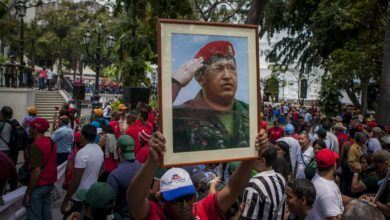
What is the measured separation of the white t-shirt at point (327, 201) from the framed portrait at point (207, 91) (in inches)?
74.7

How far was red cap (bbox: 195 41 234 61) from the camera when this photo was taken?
292 cm

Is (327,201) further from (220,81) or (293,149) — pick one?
(293,149)

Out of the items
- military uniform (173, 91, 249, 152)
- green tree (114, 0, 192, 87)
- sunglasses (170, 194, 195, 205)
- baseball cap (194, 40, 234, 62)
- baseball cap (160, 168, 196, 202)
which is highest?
green tree (114, 0, 192, 87)

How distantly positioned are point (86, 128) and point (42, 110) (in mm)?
22057

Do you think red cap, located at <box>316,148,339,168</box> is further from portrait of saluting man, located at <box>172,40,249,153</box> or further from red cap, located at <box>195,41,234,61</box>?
red cap, located at <box>195,41,234,61</box>

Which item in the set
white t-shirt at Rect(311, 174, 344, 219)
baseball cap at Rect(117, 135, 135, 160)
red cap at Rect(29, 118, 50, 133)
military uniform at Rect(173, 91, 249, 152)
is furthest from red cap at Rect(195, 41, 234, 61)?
red cap at Rect(29, 118, 50, 133)

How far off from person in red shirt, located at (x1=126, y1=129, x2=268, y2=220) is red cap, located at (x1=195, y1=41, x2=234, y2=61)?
1.93ft

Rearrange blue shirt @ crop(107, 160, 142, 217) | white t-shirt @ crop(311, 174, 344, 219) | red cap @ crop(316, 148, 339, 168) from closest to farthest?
1. white t-shirt @ crop(311, 174, 344, 219)
2. red cap @ crop(316, 148, 339, 168)
3. blue shirt @ crop(107, 160, 142, 217)

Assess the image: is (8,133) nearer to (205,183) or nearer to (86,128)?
(86,128)

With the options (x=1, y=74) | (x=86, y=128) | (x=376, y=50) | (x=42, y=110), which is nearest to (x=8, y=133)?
(x=86, y=128)

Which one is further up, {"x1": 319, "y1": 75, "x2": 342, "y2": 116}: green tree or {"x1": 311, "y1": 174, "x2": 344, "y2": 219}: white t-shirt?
{"x1": 319, "y1": 75, "x2": 342, "y2": 116}: green tree

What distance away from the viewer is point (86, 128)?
6172 mm

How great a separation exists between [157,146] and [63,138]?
22.0ft

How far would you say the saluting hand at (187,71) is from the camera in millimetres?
2807
